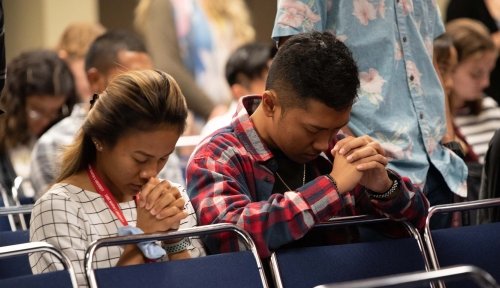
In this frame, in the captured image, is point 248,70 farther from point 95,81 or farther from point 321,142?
point 321,142

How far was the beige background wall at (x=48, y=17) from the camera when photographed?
7824 millimetres

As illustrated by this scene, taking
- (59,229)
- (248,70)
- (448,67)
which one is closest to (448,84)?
(448,67)

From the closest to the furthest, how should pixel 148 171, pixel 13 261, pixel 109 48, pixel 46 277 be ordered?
pixel 46 277, pixel 148 171, pixel 13 261, pixel 109 48

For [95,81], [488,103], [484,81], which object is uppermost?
[95,81]

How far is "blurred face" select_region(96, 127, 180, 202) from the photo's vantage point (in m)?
3.23

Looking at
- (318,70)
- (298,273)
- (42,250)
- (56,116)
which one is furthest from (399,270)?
(56,116)

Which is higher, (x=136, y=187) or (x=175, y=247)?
(x=136, y=187)

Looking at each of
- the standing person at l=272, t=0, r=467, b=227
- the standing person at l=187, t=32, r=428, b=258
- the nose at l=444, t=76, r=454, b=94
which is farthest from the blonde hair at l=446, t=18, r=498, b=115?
the standing person at l=187, t=32, r=428, b=258

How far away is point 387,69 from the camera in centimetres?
378

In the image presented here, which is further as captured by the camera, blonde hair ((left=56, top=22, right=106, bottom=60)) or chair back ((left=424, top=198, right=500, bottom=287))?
blonde hair ((left=56, top=22, right=106, bottom=60))

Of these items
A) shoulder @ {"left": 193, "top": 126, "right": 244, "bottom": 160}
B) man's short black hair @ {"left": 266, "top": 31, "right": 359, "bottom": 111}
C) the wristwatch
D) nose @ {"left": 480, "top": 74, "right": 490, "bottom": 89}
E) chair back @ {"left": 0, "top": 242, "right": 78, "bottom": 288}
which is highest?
→ man's short black hair @ {"left": 266, "top": 31, "right": 359, "bottom": 111}

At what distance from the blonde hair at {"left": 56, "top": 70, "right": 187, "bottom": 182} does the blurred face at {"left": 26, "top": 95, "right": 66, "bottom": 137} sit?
2330 millimetres

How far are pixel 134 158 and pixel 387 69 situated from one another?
3.19 feet

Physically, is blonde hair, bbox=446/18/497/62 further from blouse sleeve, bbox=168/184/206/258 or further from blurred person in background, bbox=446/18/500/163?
blouse sleeve, bbox=168/184/206/258
